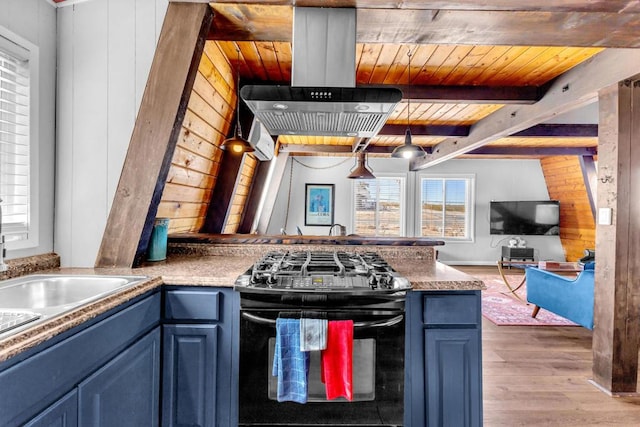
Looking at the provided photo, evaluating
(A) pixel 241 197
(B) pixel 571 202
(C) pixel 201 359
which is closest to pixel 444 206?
(B) pixel 571 202

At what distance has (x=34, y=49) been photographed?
71.2 inches

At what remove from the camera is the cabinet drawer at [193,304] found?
1707 mm

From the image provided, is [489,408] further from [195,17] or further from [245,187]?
[245,187]

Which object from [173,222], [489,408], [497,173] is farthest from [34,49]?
[497,173]

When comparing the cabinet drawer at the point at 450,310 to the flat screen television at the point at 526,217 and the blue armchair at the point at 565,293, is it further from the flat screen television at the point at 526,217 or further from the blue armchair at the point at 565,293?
the flat screen television at the point at 526,217

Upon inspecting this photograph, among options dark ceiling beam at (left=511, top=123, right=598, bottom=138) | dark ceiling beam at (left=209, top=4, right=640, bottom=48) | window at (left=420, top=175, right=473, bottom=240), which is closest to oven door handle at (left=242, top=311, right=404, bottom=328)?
dark ceiling beam at (left=209, top=4, right=640, bottom=48)

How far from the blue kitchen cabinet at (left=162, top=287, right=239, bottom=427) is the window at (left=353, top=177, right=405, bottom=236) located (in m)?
5.99

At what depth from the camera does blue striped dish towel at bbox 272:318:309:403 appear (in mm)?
1536

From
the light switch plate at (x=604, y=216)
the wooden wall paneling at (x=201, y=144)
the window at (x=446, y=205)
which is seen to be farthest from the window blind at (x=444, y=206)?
the wooden wall paneling at (x=201, y=144)

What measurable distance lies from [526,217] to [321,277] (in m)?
7.15

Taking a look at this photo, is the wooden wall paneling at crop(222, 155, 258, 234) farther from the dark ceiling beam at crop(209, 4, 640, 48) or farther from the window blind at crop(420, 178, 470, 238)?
the window blind at crop(420, 178, 470, 238)

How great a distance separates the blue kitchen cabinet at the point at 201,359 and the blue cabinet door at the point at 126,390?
0.07 meters

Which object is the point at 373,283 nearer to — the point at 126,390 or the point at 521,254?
the point at 126,390

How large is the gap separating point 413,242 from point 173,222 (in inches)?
69.7
